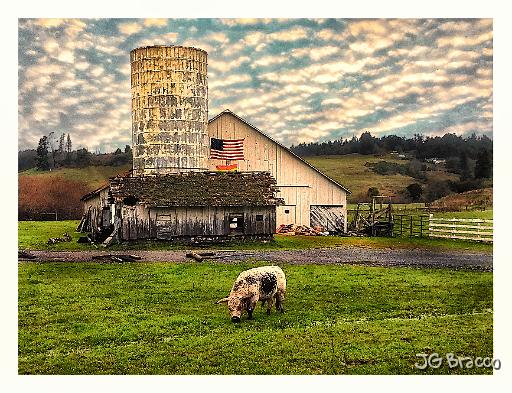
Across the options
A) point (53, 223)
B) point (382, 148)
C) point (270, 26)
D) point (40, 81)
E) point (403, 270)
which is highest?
point (270, 26)

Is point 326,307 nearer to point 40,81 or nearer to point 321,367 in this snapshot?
point 321,367

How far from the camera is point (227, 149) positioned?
23.7 meters

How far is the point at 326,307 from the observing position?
557 inches

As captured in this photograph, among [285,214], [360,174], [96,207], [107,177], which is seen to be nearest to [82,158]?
[107,177]

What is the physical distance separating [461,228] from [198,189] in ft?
25.0

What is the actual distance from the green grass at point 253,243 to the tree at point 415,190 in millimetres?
1148

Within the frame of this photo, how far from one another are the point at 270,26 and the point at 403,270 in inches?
248

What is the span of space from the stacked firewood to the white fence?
5.08 metres

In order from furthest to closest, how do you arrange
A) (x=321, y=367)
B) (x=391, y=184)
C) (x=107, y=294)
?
(x=391, y=184)
(x=107, y=294)
(x=321, y=367)

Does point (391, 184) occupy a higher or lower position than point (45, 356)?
higher

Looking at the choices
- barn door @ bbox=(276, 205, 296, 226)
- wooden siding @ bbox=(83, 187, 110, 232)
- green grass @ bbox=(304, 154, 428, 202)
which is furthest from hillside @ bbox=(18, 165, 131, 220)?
barn door @ bbox=(276, 205, 296, 226)

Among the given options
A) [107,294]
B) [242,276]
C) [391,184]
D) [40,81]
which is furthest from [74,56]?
[391,184]

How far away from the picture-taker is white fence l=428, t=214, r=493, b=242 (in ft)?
55.6

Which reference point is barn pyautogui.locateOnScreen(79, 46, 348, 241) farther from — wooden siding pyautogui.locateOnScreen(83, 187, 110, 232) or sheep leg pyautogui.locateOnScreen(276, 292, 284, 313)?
sheep leg pyautogui.locateOnScreen(276, 292, 284, 313)
